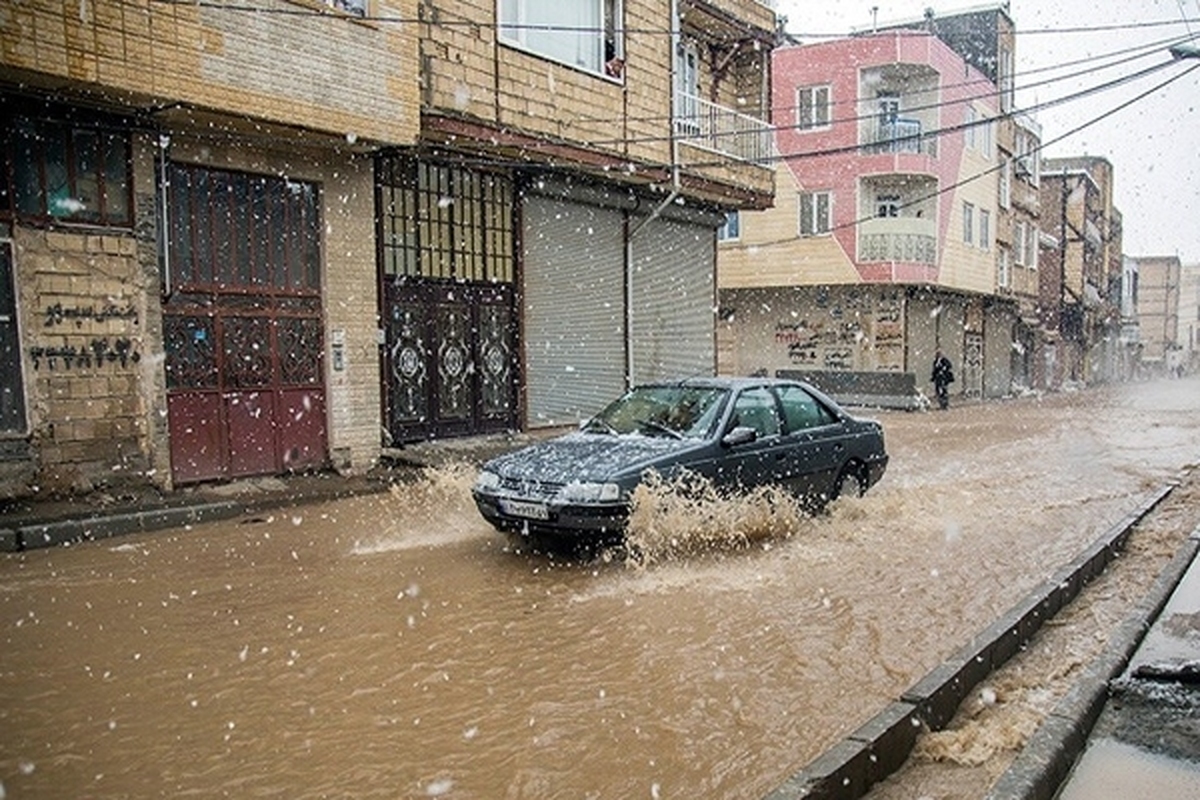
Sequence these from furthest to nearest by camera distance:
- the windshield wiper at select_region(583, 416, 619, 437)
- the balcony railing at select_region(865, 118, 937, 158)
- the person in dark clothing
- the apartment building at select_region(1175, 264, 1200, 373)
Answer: the apartment building at select_region(1175, 264, 1200, 373) → the balcony railing at select_region(865, 118, 937, 158) → the person in dark clothing → the windshield wiper at select_region(583, 416, 619, 437)

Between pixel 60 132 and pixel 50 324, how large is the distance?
2001 millimetres

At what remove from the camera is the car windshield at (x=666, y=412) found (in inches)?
312

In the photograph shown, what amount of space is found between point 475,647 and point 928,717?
2.62 metres

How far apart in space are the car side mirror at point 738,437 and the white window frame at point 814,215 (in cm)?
2476

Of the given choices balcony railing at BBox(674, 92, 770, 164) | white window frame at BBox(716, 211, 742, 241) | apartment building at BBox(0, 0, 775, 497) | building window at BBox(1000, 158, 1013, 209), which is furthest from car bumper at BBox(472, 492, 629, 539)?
building window at BBox(1000, 158, 1013, 209)

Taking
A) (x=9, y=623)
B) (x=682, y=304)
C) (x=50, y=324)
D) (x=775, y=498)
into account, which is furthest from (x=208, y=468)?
(x=682, y=304)

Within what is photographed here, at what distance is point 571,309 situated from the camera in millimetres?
15477

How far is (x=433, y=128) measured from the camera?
38.5ft

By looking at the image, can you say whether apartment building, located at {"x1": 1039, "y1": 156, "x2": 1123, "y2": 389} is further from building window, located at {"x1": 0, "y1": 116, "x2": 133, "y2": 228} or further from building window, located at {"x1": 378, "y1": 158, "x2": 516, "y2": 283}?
building window, located at {"x1": 0, "y1": 116, "x2": 133, "y2": 228}

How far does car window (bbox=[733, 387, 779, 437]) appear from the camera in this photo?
8.23m

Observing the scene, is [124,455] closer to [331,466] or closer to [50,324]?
[50,324]

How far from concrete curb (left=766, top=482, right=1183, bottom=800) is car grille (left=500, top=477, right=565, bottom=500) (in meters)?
3.22

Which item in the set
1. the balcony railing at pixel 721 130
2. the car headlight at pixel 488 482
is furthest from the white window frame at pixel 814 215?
the car headlight at pixel 488 482

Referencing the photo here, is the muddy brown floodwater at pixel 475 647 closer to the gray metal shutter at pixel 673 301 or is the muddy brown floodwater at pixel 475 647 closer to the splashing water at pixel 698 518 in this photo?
the splashing water at pixel 698 518
